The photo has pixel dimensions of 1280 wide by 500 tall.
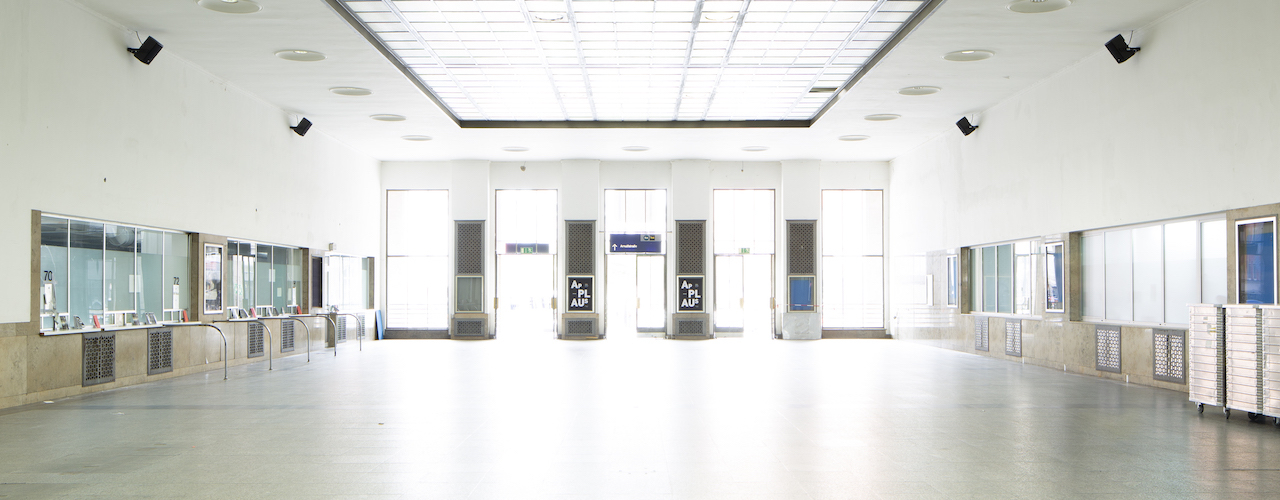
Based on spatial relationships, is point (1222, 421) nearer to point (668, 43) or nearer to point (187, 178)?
point (668, 43)

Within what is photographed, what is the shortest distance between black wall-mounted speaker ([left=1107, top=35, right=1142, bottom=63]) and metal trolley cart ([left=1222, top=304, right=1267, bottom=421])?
14.2 ft

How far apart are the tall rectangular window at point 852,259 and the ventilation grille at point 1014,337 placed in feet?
25.4

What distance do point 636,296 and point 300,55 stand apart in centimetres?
1257

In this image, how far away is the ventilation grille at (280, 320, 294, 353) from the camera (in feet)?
55.3

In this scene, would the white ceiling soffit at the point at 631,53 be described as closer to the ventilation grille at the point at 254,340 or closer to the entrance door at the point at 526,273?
the entrance door at the point at 526,273

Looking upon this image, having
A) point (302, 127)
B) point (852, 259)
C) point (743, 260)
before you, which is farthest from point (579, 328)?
point (302, 127)

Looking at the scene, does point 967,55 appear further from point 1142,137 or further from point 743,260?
point 743,260

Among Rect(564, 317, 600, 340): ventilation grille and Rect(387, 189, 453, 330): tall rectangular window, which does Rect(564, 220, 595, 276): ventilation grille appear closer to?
Rect(564, 317, 600, 340): ventilation grille

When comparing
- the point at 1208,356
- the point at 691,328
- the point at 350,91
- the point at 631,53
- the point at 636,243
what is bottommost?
the point at 691,328

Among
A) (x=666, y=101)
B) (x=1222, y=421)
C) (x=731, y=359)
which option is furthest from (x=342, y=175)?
(x=1222, y=421)

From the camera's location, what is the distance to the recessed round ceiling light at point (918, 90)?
15.0 meters

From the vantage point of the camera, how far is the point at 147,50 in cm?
1168

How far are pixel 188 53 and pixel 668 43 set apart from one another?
275 inches

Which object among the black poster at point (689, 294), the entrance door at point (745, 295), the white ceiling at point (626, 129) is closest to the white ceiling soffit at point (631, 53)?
the white ceiling at point (626, 129)
